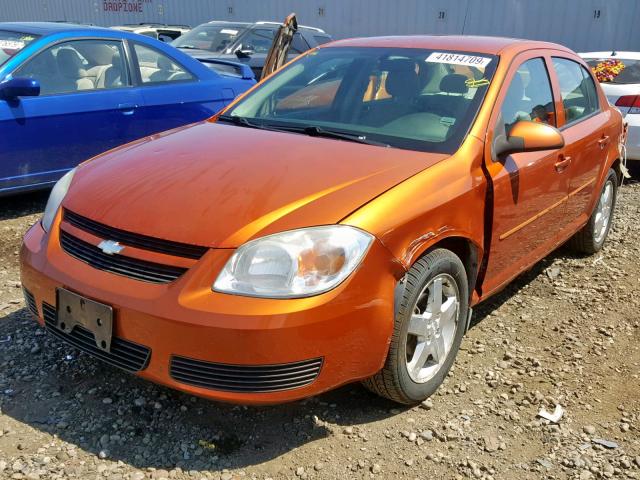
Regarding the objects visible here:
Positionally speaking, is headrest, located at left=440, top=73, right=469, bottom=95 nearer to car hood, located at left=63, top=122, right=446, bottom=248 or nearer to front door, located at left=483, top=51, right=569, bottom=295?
front door, located at left=483, top=51, right=569, bottom=295

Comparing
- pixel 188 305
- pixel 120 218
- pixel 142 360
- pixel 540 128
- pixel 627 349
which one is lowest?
pixel 627 349

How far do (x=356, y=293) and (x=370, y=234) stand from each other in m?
0.22

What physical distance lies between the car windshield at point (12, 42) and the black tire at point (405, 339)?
386 centimetres

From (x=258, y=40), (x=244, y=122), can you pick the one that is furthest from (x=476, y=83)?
(x=258, y=40)

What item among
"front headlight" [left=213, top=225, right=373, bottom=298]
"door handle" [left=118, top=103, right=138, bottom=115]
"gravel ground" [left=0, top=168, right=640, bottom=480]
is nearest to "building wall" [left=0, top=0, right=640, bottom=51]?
"door handle" [left=118, top=103, right=138, bottom=115]

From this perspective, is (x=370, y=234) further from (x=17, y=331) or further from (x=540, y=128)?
(x=17, y=331)

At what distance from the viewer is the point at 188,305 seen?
2225 mm

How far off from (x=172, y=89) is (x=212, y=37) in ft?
15.1

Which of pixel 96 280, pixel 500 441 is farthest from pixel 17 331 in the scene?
pixel 500 441

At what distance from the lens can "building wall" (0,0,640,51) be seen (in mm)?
12891

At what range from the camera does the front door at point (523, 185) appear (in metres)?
3.11

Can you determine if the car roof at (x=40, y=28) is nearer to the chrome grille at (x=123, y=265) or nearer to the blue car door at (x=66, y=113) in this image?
the blue car door at (x=66, y=113)

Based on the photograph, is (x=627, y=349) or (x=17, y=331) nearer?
(x=17, y=331)

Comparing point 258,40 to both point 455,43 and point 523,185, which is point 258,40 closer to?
point 455,43
